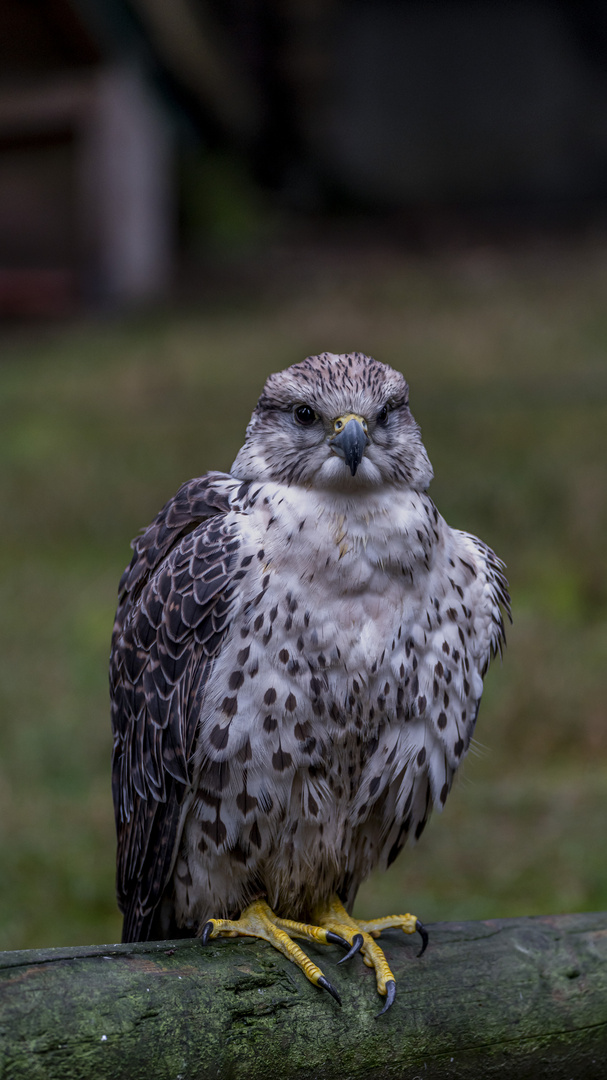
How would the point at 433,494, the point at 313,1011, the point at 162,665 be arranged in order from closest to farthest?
the point at 313,1011 < the point at 162,665 < the point at 433,494

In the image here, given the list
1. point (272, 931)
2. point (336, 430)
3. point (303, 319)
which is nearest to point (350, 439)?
point (336, 430)

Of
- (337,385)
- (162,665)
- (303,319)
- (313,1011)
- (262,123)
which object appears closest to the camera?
(313,1011)

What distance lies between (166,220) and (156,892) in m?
9.70

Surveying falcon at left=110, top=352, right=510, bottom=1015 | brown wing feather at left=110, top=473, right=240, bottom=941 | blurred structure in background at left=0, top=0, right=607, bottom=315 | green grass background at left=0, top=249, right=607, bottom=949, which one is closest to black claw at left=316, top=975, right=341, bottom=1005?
falcon at left=110, top=352, right=510, bottom=1015

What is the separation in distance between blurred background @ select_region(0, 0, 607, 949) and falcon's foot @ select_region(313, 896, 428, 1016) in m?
0.46

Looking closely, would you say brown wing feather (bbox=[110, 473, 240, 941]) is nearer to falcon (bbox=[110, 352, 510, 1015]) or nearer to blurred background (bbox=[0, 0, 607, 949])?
falcon (bbox=[110, 352, 510, 1015])

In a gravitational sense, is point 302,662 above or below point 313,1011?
above

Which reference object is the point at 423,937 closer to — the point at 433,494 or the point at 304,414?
the point at 304,414

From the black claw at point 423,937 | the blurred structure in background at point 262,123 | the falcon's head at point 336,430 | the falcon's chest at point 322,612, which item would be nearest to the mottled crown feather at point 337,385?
the falcon's head at point 336,430

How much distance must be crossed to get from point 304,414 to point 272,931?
1026mm

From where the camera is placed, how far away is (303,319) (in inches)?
371

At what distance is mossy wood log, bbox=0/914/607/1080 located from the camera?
1.80m

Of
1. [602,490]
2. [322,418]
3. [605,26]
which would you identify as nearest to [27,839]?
[322,418]

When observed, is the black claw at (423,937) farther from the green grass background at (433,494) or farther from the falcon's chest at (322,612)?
the green grass background at (433,494)
